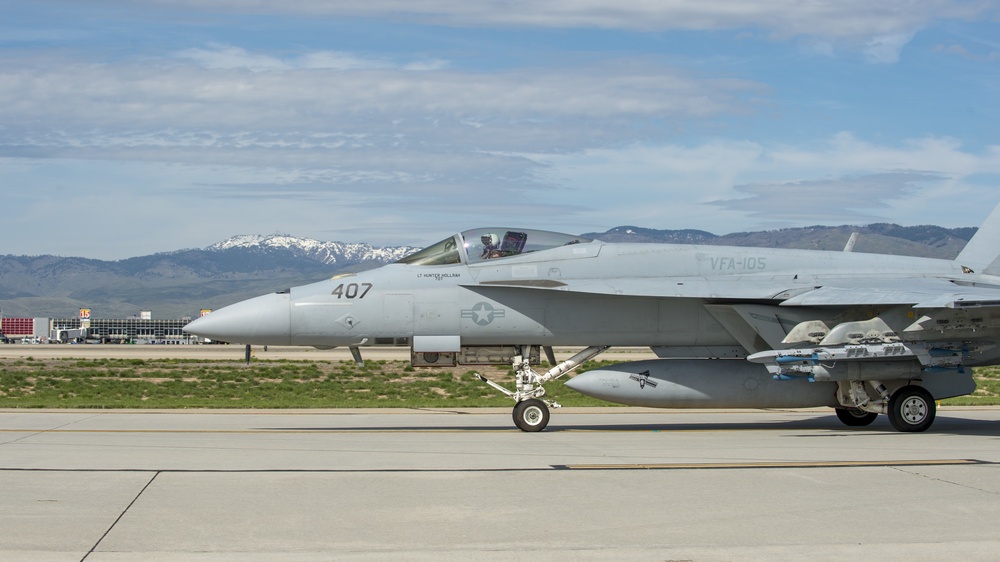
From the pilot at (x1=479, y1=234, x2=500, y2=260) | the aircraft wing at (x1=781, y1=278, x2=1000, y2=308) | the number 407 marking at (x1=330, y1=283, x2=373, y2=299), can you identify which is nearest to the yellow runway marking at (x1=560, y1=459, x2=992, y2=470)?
the aircraft wing at (x1=781, y1=278, x2=1000, y2=308)

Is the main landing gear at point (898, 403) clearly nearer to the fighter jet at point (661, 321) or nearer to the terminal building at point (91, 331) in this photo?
the fighter jet at point (661, 321)

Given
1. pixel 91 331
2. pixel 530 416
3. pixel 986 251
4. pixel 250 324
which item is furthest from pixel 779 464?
pixel 91 331

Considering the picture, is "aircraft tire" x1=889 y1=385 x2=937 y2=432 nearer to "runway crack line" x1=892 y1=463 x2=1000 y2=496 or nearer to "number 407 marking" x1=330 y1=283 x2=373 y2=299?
"runway crack line" x1=892 y1=463 x2=1000 y2=496

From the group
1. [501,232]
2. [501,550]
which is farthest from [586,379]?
[501,550]

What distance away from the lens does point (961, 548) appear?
730cm

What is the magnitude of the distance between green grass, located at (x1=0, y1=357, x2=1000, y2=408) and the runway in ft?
Answer: 24.8

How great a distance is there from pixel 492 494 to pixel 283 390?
Answer: 2108cm

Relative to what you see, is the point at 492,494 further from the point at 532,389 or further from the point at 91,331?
the point at 91,331

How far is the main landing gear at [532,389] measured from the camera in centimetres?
1535

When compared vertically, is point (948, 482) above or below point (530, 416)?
below

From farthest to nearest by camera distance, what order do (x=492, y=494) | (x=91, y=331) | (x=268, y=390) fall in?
(x=91, y=331) < (x=268, y=390) < (x=492, y=494)

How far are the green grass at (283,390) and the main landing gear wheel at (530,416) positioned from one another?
6960 millimetres

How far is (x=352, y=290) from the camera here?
14.9 metres

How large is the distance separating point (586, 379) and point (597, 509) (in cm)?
630
